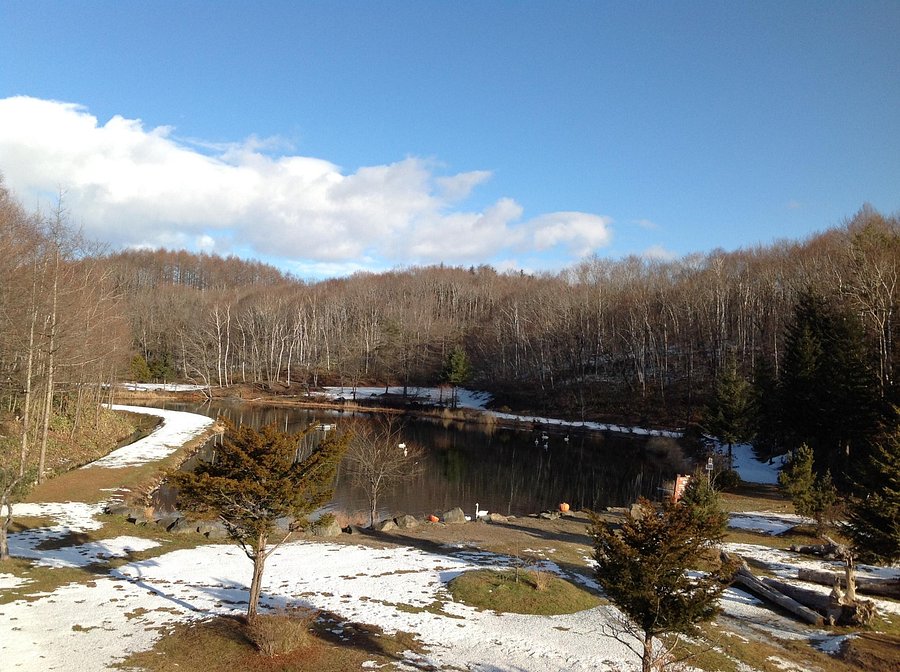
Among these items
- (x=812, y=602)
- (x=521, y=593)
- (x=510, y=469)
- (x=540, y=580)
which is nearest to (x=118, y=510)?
(x=521, y=593)

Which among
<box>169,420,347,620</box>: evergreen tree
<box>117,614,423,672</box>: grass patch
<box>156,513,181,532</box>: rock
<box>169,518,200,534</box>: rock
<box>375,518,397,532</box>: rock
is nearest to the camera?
<box>117,614,423,672</box>: grass patch

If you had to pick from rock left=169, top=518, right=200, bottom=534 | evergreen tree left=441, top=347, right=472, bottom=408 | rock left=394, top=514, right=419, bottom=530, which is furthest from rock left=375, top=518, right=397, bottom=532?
evergreen tree left=441, top=347, right=472, bottom=408

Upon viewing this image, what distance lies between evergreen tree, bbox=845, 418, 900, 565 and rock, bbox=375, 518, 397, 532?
12886 mm

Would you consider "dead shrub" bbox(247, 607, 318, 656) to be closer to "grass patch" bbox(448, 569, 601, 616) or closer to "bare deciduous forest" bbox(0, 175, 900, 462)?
"grass patch" bbox(448, 569, 601, 616)

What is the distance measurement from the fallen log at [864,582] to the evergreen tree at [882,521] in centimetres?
100

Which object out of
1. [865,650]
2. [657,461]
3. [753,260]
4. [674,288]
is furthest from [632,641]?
[753,260]

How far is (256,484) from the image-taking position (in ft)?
29.9

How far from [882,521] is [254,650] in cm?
1288

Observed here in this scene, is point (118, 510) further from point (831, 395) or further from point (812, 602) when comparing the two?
point (831, 395)

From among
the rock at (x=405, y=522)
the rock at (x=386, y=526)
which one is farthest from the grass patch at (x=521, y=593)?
the rock at (x=405, y=522)

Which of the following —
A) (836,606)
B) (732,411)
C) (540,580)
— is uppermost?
(732,411)

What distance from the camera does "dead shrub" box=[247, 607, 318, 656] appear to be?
8.63m

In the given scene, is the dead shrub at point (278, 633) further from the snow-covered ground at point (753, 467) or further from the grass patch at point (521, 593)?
the snow-covered ground at point (753, 467)

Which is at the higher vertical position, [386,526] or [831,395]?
[831,395]
